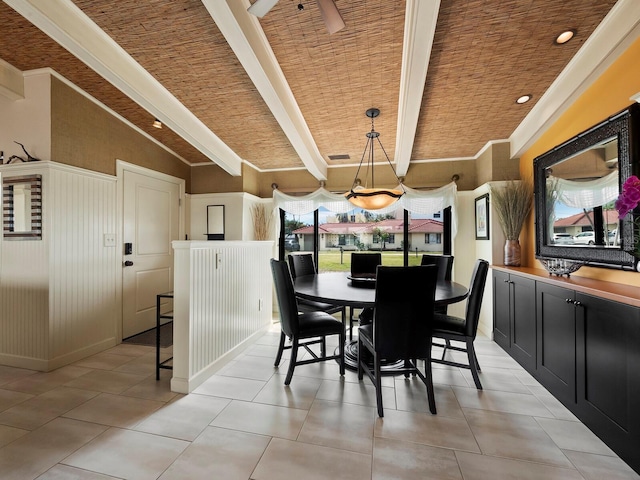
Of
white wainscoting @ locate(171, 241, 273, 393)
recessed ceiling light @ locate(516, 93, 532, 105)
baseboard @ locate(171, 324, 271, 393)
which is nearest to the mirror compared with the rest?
recessed ceiling light @ locate(516, 93, 532, 105)

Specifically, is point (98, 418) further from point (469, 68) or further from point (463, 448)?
point (469, 68)

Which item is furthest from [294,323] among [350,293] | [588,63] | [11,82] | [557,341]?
[11,82]

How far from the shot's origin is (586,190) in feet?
7.61

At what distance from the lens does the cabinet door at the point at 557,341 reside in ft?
6.71

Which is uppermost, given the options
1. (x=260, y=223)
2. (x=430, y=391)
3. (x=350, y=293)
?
(x=260, y=223)

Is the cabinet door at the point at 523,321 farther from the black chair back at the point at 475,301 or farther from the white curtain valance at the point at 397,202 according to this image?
the white curtain valance at the point at 397,202

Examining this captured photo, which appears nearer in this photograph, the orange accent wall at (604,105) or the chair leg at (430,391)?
the orange accent wall at (604,105)

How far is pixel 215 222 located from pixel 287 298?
2.46m

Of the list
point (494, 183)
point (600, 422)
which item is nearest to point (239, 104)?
point (494, 183)

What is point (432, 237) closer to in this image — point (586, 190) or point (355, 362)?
point (586, 190)

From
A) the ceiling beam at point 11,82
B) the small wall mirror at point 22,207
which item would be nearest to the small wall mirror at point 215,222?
the small wall mirror at point 22,207

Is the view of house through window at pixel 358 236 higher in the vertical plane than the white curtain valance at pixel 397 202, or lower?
lower

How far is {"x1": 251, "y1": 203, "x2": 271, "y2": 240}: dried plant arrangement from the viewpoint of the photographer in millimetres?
4672

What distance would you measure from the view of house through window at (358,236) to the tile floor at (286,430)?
2.19 m
